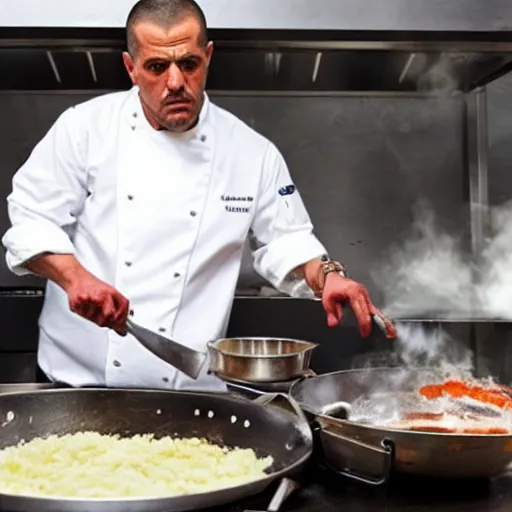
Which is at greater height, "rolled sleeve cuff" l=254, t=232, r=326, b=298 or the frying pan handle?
"rolled sleeve cuff" l=254, t=232, r=326, b=298

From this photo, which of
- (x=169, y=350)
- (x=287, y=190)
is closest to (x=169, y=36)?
(x=287, y=190)

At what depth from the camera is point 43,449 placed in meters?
1.23

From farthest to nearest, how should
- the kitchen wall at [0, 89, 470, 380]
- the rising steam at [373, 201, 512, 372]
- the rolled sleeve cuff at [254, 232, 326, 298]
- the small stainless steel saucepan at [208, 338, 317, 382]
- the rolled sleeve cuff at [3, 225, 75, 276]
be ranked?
the kitchen wall at [0, 89, 470, 380]
the rising steam at [373, 201, 512, 372]
the rolled sleeve cuff at [254, 232, 326, 298]
the rolled sleeve cuff at [3, 225, 75, 276]
the small stainless steel saucepan at [208, 338, 317, 382]

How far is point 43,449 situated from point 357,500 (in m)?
0.59

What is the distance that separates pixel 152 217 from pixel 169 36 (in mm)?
481

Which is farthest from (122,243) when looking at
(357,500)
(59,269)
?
(357,500)

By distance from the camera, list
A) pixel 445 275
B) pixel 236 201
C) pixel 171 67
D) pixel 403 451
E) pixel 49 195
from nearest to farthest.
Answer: pixel 403 451 → pixel 171 67 → pixel 49 195 → pixel 236 201 → pixel 445 275

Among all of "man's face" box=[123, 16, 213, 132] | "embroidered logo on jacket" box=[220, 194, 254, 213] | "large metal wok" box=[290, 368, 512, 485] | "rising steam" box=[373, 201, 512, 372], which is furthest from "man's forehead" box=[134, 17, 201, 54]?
"rising steam" box=[373, 201, 512, 372]

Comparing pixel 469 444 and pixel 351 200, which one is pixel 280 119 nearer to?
pixel 351 200

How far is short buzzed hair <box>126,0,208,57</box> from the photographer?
5.38 feet

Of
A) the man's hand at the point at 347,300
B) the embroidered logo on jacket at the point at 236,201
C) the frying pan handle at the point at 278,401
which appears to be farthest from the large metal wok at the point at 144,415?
the embroidered logo on jacket at the point at 236,201

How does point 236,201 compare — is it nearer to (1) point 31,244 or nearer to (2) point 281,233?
(2) point 281,233

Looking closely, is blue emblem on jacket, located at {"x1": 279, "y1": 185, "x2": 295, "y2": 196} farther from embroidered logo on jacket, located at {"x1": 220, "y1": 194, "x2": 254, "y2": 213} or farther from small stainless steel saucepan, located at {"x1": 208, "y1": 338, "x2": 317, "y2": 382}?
small stainless steel saucepan, located at {"x1": 208, "y1": 338, "x2": 317, "y2": 382}

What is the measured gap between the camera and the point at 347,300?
1.54 meters
